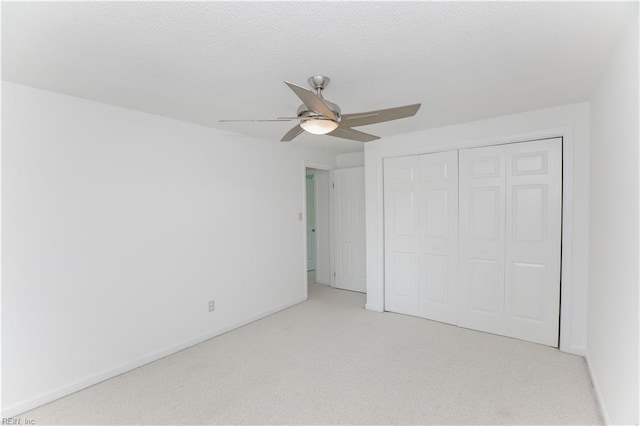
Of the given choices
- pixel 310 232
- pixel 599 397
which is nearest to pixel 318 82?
pixel 599 397

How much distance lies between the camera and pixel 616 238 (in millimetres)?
1803

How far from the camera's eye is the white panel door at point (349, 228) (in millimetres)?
4916

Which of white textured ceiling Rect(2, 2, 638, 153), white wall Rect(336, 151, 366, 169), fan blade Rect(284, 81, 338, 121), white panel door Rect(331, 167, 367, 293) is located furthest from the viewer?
white wall Rect(336, 151, 366, 169)

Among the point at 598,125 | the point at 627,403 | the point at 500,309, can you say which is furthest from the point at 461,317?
the point at 598,125

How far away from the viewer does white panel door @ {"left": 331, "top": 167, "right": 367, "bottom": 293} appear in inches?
194

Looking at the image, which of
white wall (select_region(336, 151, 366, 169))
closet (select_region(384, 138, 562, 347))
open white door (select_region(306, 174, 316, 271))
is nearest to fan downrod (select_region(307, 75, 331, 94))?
closet (select_region(384, 138, 562, 347))

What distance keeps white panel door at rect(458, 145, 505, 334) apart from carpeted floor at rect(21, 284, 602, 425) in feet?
0.78

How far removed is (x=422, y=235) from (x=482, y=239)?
65 centimetres

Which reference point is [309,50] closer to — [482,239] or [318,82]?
[318,82]

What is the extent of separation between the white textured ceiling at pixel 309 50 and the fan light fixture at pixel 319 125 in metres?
0.34

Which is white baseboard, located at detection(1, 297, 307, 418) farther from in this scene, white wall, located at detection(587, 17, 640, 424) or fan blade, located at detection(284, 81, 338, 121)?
white wall, located at detection(587, 17, 640, 424)

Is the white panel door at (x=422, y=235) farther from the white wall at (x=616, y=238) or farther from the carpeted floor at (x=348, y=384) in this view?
the white wall at (x=616, y=238)

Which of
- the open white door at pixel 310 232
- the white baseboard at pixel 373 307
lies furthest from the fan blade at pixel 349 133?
the open white door at pixel 310 232

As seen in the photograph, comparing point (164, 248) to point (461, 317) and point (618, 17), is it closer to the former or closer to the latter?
point (461, 317)
